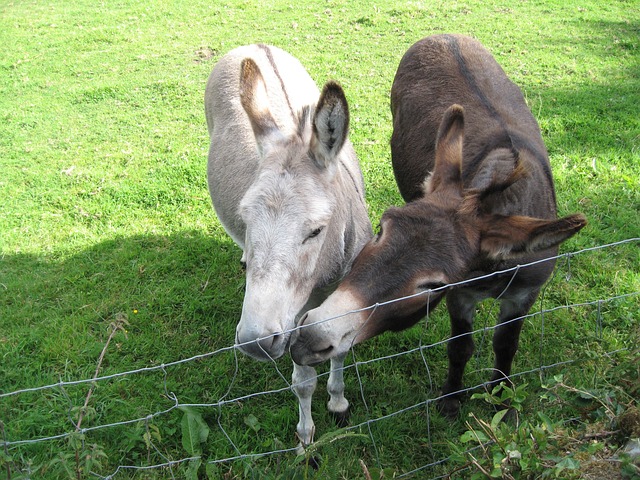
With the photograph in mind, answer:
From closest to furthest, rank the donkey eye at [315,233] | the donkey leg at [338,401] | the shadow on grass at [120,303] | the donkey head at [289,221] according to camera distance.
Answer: the donkey head at [289,221], the donkey eye at [315,233], the donkey leg at [338,401], the shadow on grass at [120,303]

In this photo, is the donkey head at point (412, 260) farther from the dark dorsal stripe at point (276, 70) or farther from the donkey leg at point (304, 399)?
the dark dorsal stripe at point (276, 70)

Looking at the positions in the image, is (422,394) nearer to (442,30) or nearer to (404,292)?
(404,292)

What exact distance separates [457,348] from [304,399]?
106 centimetres

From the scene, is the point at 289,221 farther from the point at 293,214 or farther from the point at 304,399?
the point at 304,399

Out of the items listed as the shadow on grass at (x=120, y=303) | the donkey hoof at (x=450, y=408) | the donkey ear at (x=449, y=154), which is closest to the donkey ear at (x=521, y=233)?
the donkey ear at (x=449, y=154)

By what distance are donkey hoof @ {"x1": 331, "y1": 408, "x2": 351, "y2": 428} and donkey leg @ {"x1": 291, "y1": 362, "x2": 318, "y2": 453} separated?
224 millimetres

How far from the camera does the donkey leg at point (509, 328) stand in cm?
318

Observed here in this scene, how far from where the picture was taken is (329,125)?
273 centimetres

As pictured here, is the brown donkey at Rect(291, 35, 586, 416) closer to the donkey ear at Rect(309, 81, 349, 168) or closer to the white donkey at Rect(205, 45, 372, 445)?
the white donkey at Rect(205, 45, 372, 445)

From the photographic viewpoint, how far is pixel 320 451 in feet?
10.4

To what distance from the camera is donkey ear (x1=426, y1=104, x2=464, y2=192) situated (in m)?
2.68

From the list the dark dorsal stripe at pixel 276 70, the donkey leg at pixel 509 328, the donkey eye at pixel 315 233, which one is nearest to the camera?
the donkey eye at pixel 315 233

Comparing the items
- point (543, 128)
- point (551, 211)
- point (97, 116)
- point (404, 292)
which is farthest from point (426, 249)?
point (97, 116)

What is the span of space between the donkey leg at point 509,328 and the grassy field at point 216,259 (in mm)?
297
